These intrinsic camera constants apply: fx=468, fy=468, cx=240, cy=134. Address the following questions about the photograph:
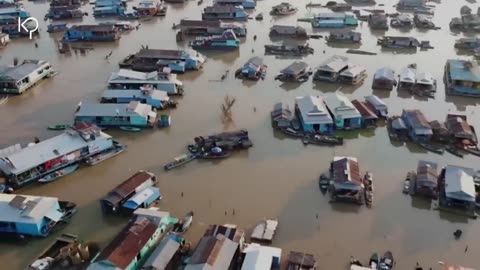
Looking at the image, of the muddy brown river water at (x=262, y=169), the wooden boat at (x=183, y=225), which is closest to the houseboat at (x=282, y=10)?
the muddy brown river water at (x=262, y=169)

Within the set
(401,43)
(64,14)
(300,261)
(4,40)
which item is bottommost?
(300,261)

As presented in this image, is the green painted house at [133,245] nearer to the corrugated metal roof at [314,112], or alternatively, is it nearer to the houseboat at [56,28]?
the corrugated metal roof at [314,112]

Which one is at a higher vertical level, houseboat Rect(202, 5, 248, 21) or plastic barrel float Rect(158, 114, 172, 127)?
houseboat Rect(202, 5, 248, 21)

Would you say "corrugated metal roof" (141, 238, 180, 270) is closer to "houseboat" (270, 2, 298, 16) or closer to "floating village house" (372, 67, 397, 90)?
"floating village house" (372, 67, 397, 90)

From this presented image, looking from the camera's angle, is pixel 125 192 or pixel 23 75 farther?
pixel 23 75

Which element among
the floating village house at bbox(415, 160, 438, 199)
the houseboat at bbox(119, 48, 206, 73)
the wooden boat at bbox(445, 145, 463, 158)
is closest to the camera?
the floating village house at bbox(415, 160, 438, 199)

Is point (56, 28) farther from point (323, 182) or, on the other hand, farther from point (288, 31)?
point (323, 182)

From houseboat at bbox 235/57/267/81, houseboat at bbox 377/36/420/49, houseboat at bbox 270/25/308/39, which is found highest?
houseboat at bbox 270/25/308/39

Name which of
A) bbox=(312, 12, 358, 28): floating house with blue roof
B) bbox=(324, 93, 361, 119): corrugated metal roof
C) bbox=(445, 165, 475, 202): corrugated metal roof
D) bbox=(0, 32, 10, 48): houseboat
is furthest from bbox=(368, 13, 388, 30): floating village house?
bbox=(0, 32, 10, 48): houseboat

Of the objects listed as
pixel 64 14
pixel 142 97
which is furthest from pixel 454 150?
pixel 64 14
